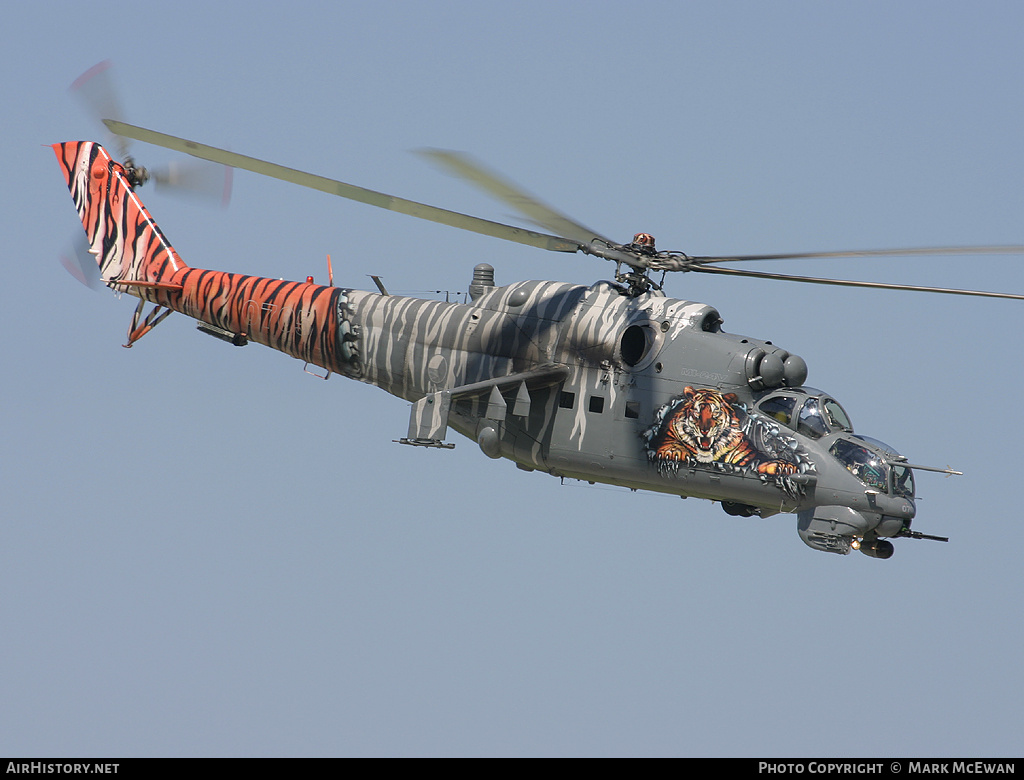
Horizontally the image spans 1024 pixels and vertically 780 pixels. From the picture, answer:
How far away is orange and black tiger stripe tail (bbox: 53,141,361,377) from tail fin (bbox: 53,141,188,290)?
0.9 inches

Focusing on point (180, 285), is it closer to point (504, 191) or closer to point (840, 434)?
point (504, 191)

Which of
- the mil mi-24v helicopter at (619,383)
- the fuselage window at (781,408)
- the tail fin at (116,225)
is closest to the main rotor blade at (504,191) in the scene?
the mil mi-24v helicopter at (619,383)

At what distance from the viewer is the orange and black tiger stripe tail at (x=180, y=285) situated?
3130cm

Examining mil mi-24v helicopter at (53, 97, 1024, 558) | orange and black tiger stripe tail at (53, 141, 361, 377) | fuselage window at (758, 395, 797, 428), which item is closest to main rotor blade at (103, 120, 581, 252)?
mil mi-24v helicopter at (53, 97, 1024, 558)

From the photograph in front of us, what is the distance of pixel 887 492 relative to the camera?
24062 millimetres

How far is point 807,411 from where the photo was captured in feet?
81.9

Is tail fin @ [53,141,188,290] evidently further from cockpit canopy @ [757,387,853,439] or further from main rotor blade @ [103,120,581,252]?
cockpit canopy @ [757,387,853,439]

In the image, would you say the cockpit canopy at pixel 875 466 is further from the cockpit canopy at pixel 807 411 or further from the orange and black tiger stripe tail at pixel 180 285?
the orange and black tiger stripe tail at pixel 180 285

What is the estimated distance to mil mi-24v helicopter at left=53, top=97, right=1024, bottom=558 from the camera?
24375 millimetres

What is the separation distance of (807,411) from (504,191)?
21.2ft

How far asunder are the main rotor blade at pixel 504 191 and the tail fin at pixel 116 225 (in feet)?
38.8
